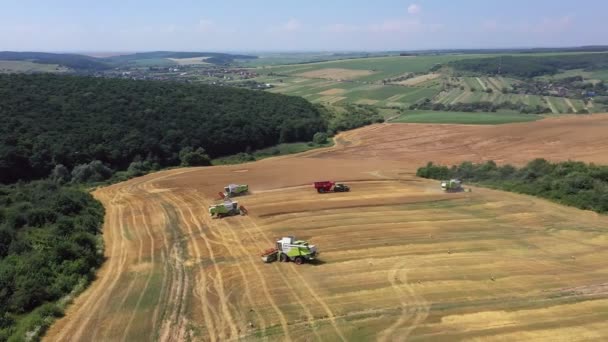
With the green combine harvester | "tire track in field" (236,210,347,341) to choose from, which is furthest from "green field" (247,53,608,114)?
"tire track in field" (236,210,347,341)

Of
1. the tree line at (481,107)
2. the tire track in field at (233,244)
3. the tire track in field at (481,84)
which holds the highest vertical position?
the tire track in field at (481,84)

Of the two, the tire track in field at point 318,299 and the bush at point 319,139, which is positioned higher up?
the tire track in field at point 318,299

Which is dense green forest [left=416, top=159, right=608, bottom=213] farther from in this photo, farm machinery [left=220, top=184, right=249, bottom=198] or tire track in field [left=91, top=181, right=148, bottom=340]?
tire track in field [left=91, top=181, right=148, bottom=340]

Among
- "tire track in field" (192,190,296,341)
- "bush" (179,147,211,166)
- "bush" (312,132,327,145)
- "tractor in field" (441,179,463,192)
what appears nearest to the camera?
"tire track in field" (192,190,296,341)

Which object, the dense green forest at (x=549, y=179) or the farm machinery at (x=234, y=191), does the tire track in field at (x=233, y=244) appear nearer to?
the farm machinery at (x=234, y=191)

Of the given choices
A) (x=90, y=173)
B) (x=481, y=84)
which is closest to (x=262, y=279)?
(x=90, y=173)

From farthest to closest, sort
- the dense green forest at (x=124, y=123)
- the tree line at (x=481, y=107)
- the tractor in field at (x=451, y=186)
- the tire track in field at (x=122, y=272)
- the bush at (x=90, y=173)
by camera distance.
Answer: the tree line at (x=481, y=107) < the dense green forest at (x=124, y=123) < the bush at (x=90, y=173) < the tractor in field at (x=451, y=186) < the tire track in field at (x=122, y=272)

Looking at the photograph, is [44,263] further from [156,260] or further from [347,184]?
[347,184]

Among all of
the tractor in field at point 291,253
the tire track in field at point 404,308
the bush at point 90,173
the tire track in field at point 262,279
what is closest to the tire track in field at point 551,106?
the bush at point 90,173
